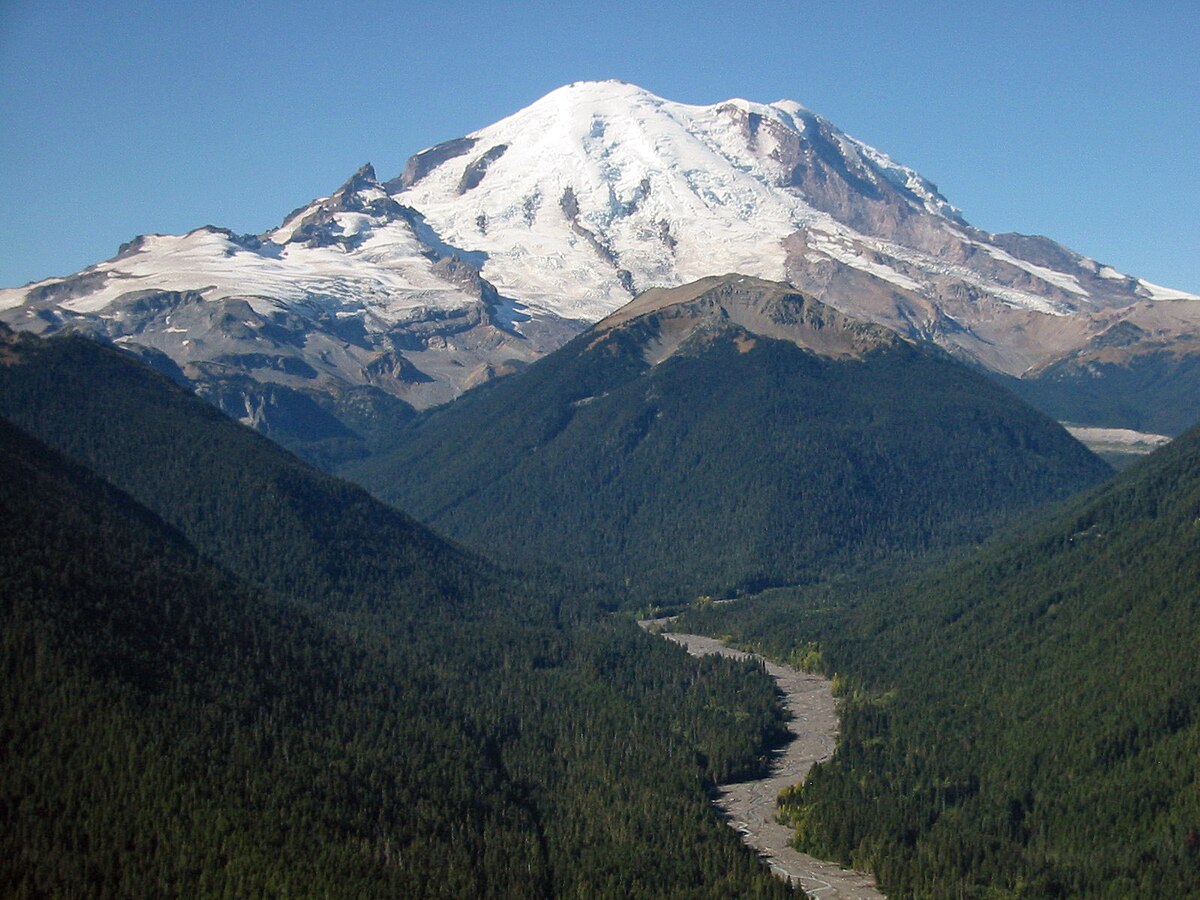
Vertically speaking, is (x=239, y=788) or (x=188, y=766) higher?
(x=188, y=766)

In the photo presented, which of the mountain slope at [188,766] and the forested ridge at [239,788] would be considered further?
the forested ridge at [239,788]

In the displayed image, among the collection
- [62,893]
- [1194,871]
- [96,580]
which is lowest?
[62,893]

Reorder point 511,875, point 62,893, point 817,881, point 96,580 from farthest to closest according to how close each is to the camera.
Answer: point 96,580, point 817,881, point 511,875, point 62,893

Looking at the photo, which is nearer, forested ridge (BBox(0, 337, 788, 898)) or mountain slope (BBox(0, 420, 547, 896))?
mountain slope (BBox(0, 420, 547, 896))

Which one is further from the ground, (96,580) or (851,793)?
(96,580)

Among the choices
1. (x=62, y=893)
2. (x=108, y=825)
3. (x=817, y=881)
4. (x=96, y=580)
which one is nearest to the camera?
(x=62, y=893)

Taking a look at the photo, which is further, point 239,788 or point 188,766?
point 239,788

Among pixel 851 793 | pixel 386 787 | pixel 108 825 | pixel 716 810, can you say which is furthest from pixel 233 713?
pixel 851 793

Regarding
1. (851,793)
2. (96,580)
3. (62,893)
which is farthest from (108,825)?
(851,793)

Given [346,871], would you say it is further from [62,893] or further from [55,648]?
[55,648]

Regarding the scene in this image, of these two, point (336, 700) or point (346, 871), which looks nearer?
point (346, 871)
